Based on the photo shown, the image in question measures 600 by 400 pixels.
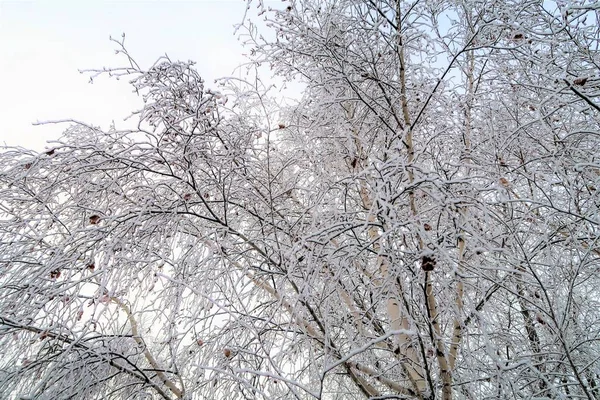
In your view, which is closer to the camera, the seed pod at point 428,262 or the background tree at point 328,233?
the seed pod at point 428,262

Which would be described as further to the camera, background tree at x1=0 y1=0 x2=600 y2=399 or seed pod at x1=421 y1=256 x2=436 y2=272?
background tree at x1=0 y1=0 x2=600 y2=399

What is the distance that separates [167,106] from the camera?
1852 millimetres

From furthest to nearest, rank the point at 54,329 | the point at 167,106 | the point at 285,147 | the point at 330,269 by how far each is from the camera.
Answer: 1. the point at 285,147
2. the point at 330,269
3. the point at 167,106
4. the point at 54,329

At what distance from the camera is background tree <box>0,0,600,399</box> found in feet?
5.39

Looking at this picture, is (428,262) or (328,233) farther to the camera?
(328,233)

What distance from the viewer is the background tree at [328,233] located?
1644 mm

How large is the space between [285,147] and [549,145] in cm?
295

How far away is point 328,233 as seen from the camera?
1.71 metres

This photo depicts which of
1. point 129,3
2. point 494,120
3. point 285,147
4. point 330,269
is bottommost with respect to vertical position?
point 330,269

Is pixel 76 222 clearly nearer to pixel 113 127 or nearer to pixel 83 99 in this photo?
pixel 113 127

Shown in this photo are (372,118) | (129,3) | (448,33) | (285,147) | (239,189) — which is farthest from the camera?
(129,3)

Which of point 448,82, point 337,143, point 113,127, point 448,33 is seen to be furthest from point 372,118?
point 113,127

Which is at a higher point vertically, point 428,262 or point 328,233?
point 328,233

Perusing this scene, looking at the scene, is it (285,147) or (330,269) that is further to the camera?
(285,147)
